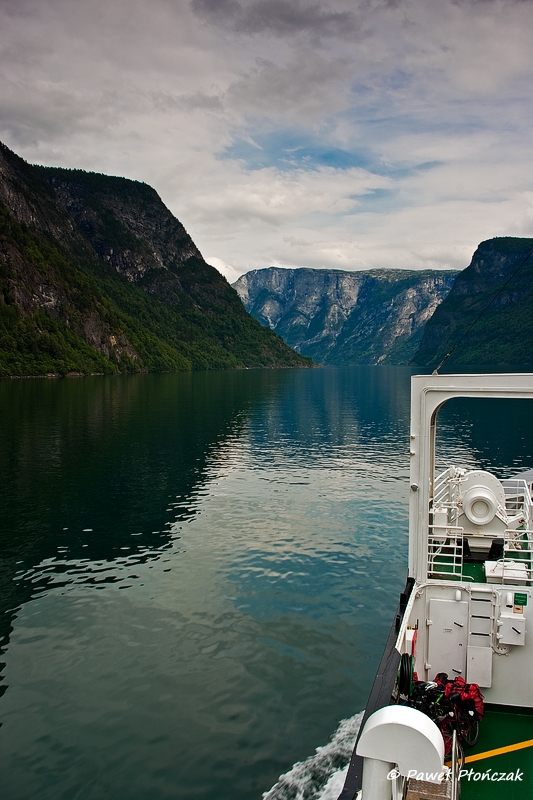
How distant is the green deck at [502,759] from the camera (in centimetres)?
1079

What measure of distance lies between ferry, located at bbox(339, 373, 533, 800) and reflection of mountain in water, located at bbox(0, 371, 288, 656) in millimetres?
14821

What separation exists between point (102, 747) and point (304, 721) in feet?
17.5

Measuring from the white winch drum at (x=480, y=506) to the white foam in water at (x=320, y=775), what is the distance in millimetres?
7037

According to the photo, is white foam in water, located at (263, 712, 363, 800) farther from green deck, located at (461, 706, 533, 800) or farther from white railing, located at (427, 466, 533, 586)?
white railing, located at (427, 466, 533, 586)

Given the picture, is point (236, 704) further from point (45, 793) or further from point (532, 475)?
point (532, 475)

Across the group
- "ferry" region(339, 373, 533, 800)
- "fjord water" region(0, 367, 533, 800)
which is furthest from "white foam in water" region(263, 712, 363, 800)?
"ferry" region(339, 373, 533, 800)

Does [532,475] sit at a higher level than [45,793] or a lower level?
higher

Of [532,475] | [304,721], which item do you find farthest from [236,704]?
[532,475]

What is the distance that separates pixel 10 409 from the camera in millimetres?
84438

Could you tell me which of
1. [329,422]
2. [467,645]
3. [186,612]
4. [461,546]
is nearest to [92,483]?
[186,612]

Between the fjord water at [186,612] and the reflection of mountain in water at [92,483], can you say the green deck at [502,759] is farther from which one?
the reflection of mountain in water at [92,483]

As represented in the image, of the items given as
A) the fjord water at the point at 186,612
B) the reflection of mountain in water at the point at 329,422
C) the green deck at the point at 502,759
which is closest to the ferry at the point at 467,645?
the green deck at the point at 502,759

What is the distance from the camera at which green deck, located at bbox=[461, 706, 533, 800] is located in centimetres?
1079

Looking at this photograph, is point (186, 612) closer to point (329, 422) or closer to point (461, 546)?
point (461, 546)
